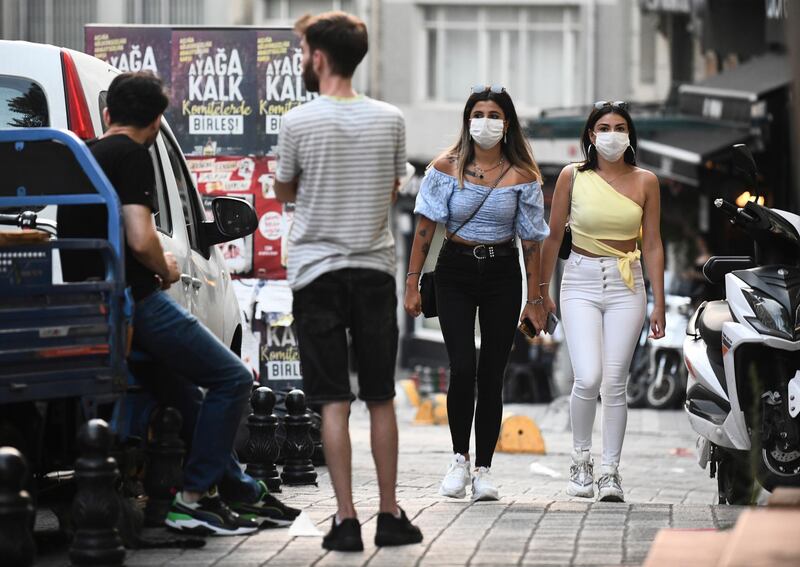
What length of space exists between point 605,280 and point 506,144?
0.85 metres

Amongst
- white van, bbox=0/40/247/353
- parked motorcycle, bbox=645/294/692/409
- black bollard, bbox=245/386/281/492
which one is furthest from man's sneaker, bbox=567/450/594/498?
parked motorcycle, bbox=645/294/692/409

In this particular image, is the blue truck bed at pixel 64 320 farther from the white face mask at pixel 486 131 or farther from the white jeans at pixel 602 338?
the white jeans at pixel 602 338

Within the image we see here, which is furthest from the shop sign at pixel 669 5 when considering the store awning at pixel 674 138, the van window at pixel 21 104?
the van window at pixel 21 104

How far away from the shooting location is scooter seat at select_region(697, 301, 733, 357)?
9.01 m

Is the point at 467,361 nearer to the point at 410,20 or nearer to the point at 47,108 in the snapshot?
the point at 47,108

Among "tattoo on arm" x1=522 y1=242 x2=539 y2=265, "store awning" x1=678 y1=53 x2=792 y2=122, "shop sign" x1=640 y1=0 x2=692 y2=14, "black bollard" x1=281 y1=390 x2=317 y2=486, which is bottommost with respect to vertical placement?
"black bollard" x1=281 y1=390 x2=317 y2=486

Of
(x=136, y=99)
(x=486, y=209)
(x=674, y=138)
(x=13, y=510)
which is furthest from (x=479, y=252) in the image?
(x=674, y=138)

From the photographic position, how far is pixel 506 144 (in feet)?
28.2

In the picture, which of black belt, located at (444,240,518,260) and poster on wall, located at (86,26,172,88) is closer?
black belt, located at (444,240,518,260)

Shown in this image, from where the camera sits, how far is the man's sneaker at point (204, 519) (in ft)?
22.8

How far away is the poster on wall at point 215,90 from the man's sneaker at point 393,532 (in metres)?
6.78

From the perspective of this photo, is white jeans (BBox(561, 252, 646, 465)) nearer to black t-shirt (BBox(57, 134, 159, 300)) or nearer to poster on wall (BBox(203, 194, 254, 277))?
black t-shirt (BBox(57, 134, 159, 300))

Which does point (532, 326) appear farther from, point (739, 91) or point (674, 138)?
point (674, 138)

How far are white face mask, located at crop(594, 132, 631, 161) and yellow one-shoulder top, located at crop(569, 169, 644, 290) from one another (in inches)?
6.8
